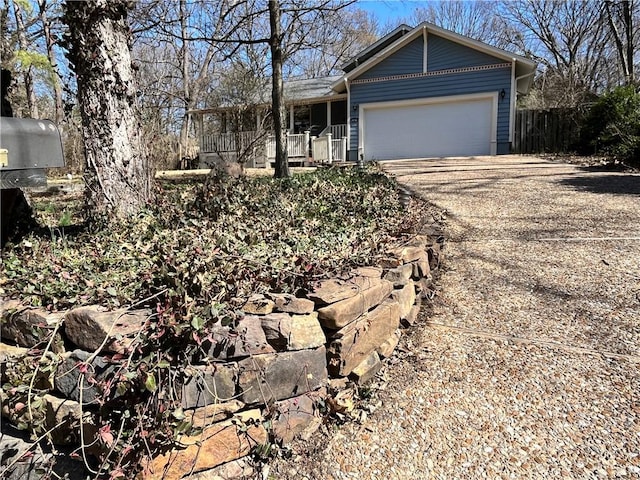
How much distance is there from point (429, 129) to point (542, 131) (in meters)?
3.51

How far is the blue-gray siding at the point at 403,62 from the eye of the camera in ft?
48.8

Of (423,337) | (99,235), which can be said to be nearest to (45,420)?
(99,235)

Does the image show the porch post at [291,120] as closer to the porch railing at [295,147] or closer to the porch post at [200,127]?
the porch railing at [295,147]

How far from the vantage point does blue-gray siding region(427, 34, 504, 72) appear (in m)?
14.2

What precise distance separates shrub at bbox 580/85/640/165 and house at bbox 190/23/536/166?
2.23 meters

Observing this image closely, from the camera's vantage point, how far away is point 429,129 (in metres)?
14.9

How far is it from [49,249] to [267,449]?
1981 mm

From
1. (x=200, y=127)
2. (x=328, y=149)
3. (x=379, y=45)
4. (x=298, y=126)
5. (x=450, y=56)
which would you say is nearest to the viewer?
(x=450, y=56)

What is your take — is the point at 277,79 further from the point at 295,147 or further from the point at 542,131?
the point at 542,131

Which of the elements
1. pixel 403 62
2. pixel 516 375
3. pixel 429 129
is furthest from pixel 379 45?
pixel 516 375

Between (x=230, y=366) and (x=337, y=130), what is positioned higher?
(x=337, y=130)

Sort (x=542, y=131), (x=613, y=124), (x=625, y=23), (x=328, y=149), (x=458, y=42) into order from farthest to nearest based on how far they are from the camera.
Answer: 1. (x=625, y=23)
2. (x=328, y=149)
3. (x=542, y=131)
4. (x=458, y=42)
5. (x=613, y=124)

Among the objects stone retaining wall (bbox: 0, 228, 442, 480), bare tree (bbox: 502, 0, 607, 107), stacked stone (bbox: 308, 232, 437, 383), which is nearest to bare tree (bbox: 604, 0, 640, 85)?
bare tree (bbox: 502, 0, 607, 107)

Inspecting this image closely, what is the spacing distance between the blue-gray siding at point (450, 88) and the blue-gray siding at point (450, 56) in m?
0.30
